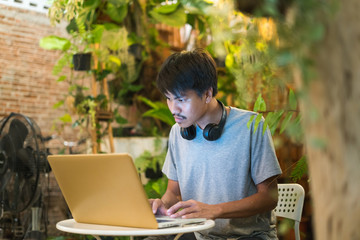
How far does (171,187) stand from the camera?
88.4 inches

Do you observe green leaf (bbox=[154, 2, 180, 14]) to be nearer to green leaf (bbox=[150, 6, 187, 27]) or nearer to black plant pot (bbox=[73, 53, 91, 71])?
green leaf (bbox=[150, 6, 187, 27])

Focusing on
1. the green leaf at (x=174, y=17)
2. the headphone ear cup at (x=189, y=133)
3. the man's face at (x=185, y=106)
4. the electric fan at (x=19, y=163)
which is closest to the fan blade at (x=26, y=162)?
the electric fan at (x=19, y=163)

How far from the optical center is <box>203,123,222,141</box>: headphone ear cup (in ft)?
6.66

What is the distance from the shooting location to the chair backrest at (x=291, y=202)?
2309 mm

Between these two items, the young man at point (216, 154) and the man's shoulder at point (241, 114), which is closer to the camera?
the young man at point (216, 154)

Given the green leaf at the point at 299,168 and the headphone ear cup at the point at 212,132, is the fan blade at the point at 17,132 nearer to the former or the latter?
the headphone ear cup at the point at 212,132

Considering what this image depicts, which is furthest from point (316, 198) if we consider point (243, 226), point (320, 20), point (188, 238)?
point (188, 238)

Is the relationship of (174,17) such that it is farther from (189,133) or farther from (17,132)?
(189,133)

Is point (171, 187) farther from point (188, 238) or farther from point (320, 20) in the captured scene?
point (320, 20)

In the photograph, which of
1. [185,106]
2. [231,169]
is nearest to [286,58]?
[185,106]

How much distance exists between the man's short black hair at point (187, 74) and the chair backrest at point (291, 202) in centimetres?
75

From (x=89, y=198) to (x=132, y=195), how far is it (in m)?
0.24

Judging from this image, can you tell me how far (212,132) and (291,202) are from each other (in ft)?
2.15

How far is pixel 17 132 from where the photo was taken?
3711mm
